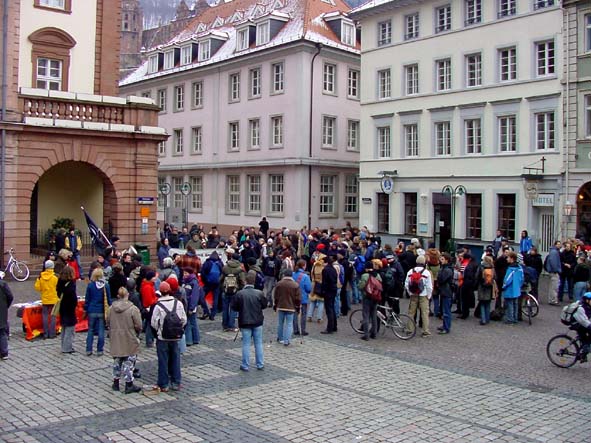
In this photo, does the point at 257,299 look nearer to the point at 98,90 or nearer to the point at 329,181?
the point at 98,90

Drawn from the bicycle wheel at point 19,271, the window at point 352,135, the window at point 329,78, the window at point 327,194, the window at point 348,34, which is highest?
the window at point 348,34

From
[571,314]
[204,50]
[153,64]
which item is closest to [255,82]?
[204,50]

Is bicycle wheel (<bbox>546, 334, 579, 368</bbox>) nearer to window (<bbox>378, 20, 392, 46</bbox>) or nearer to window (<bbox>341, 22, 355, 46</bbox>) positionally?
window (<bbox>378, 20, 392, 46</bbox>)

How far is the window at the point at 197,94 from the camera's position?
49.2 metres

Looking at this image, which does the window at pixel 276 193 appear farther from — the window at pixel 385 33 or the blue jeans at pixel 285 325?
the blue jeans at pixel 285 325

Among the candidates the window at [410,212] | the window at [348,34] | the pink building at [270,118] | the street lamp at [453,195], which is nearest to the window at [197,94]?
the pink building at [270,118]

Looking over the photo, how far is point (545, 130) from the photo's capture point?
29422mm

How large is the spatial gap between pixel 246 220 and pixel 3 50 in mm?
22919

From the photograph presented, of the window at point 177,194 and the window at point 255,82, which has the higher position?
the window at point 255,82

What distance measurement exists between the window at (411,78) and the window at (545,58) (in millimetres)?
6884

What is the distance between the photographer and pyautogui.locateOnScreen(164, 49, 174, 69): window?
174 ft

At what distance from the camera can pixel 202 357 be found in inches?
515

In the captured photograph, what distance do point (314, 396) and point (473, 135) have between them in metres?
24.6

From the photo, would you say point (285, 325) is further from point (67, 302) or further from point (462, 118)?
point (462, 118)
